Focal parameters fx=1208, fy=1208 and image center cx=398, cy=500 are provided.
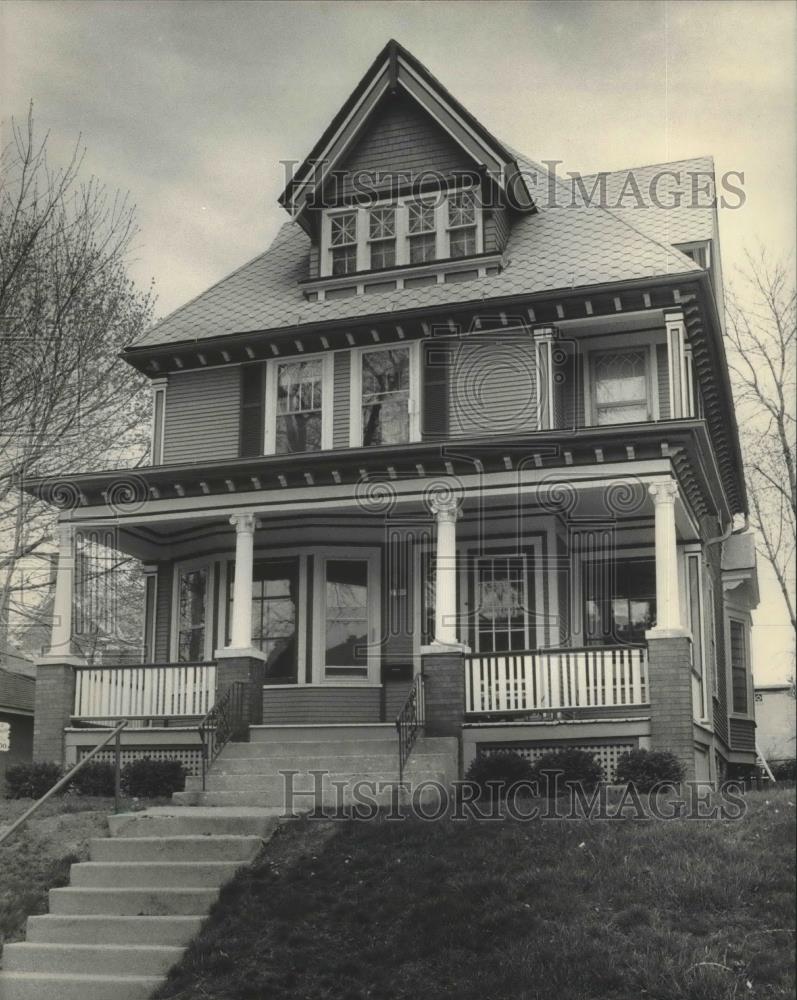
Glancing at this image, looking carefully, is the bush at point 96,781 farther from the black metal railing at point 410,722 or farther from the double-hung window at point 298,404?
the double-hung window at point 298,404

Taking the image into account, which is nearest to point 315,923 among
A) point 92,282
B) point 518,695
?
point 518,695

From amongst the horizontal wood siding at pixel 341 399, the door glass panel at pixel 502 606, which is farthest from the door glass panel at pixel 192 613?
the door glass panel at pixel 502 606

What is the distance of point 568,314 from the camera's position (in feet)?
56.1

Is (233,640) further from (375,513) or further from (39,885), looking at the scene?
(39,885)

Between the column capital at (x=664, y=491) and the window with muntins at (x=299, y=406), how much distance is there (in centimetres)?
575

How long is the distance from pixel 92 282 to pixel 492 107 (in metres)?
9.35

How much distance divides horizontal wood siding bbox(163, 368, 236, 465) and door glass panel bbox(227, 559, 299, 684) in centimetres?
200

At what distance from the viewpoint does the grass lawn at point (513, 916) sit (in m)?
8.45

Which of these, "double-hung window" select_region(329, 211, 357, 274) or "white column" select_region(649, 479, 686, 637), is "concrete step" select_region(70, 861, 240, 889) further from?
"double-hung window" select_region(329, 211, 357, 274)

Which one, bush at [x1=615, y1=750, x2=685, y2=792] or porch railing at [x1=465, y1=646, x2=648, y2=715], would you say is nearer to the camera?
Answer: bush at [x1=615, y1=750, x2=685, y2=792]

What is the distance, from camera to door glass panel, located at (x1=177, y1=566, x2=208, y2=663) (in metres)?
18.8

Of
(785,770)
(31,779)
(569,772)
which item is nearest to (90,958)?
(31,779)

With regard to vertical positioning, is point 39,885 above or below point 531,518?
below

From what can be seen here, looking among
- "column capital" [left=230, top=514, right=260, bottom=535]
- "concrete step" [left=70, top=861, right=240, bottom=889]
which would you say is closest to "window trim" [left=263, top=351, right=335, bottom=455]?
"column capital" [left=230, top=514, right=260, bottom=535]
